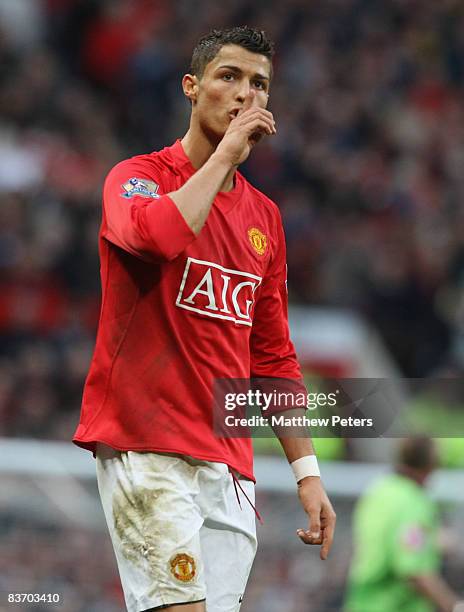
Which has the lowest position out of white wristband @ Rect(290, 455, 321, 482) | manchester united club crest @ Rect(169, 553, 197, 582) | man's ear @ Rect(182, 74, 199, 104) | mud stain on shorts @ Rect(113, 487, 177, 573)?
manchester united club crest @ Rect(169, 553, 197, 582)

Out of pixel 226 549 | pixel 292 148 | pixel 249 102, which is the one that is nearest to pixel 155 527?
pixel 226 549

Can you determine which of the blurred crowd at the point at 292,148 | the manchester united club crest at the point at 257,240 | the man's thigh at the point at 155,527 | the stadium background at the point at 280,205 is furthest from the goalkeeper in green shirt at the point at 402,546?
the blurred crowd at the point at 292,148

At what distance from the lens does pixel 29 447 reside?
7188 mm

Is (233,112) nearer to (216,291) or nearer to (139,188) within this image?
(139,188)

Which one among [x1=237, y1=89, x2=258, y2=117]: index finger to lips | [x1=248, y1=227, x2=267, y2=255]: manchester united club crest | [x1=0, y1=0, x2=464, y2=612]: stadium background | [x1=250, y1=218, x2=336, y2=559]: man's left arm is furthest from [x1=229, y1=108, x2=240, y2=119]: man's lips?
[x1=0, y1=0, x2=464, y2=612]: stadium background

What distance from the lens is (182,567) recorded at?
321cm

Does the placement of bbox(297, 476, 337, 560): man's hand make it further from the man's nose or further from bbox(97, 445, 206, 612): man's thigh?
the man's nose

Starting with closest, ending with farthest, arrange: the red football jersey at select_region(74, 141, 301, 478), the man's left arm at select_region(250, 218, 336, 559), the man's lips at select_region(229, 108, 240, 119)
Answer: the red football jersey at select_region(74, 141, 301, 478), the man's lips at select_region(229, 108, 240, 119), the man's left arm at select_region(250, 218, 336, 559)

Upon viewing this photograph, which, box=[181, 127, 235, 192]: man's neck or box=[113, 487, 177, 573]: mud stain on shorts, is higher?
box=[181, 127, 235, 192]: man's neck

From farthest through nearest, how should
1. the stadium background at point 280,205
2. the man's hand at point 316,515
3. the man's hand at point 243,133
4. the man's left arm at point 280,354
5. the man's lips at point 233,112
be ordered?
the stadium background at point 280,205 → the man's left arm at point 280,354 → the man's hand at point 316,515 → the man's lips at point 233,112 → the man's hand at point 243,133

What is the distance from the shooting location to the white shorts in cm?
321

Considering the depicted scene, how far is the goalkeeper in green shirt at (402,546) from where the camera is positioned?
5.87m

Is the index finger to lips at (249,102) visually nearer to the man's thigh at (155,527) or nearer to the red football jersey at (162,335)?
the red football jersey at (162,335)

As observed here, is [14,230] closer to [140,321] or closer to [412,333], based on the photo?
[412,333]
